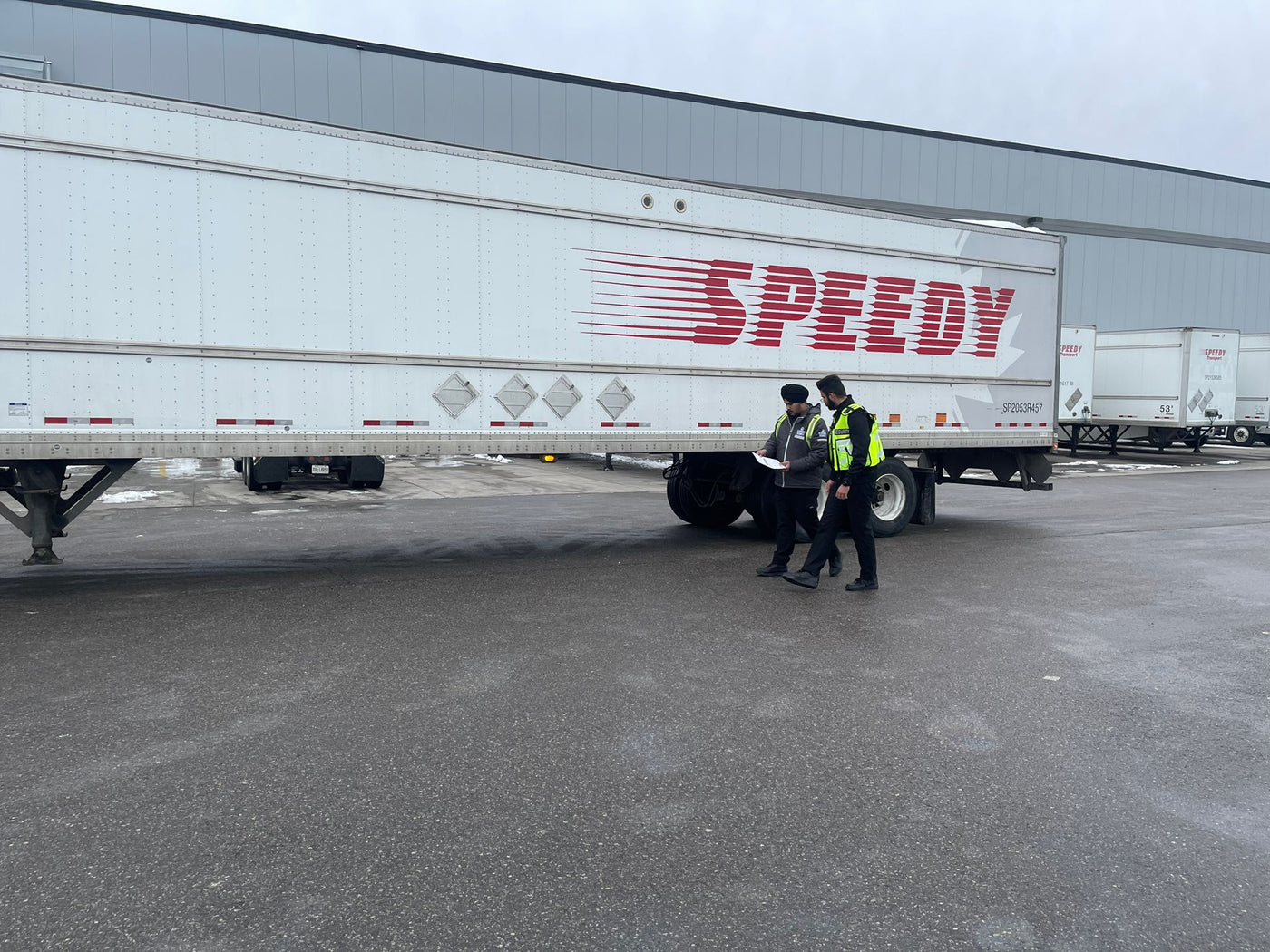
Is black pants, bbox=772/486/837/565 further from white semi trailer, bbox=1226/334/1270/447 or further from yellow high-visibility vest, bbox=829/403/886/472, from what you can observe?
white semi trailer, bbox=1226/334/1270/447

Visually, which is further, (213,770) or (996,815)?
(213,770)

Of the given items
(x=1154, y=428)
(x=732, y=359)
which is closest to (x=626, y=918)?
(x=732, y=359)

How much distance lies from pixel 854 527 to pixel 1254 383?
2705cm

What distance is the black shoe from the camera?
26.3ft

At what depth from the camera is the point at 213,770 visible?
13.5 ft

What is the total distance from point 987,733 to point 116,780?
3958 mm

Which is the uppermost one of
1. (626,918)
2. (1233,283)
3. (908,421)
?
(1233,283)

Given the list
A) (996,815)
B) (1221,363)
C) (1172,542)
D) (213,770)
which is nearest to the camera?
(996,815)

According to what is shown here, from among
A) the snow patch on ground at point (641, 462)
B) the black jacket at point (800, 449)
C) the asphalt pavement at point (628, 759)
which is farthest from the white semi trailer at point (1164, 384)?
the black jacket at point (800, 449)

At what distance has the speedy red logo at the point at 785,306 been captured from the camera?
369 inches

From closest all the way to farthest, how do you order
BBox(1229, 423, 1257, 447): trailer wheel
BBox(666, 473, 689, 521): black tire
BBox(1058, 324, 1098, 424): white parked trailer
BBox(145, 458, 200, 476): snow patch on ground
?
BBox(666, 473, 689, 521): black tire, BBox(145, 458, 200, 476): snow patch on ground, BBox(1058, 324, 1098, 424): white parked trailer, BBox(1229, 423, 1257, 447): trailer wheel

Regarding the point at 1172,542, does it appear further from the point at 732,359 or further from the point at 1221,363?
Answer: the point at 1221,363

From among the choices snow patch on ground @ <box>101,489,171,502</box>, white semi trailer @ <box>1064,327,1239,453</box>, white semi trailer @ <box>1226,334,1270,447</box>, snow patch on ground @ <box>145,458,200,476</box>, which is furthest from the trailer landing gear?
white semi trailer @ <box>1226,334,1270,447</box>

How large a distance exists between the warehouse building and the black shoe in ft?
42.9
